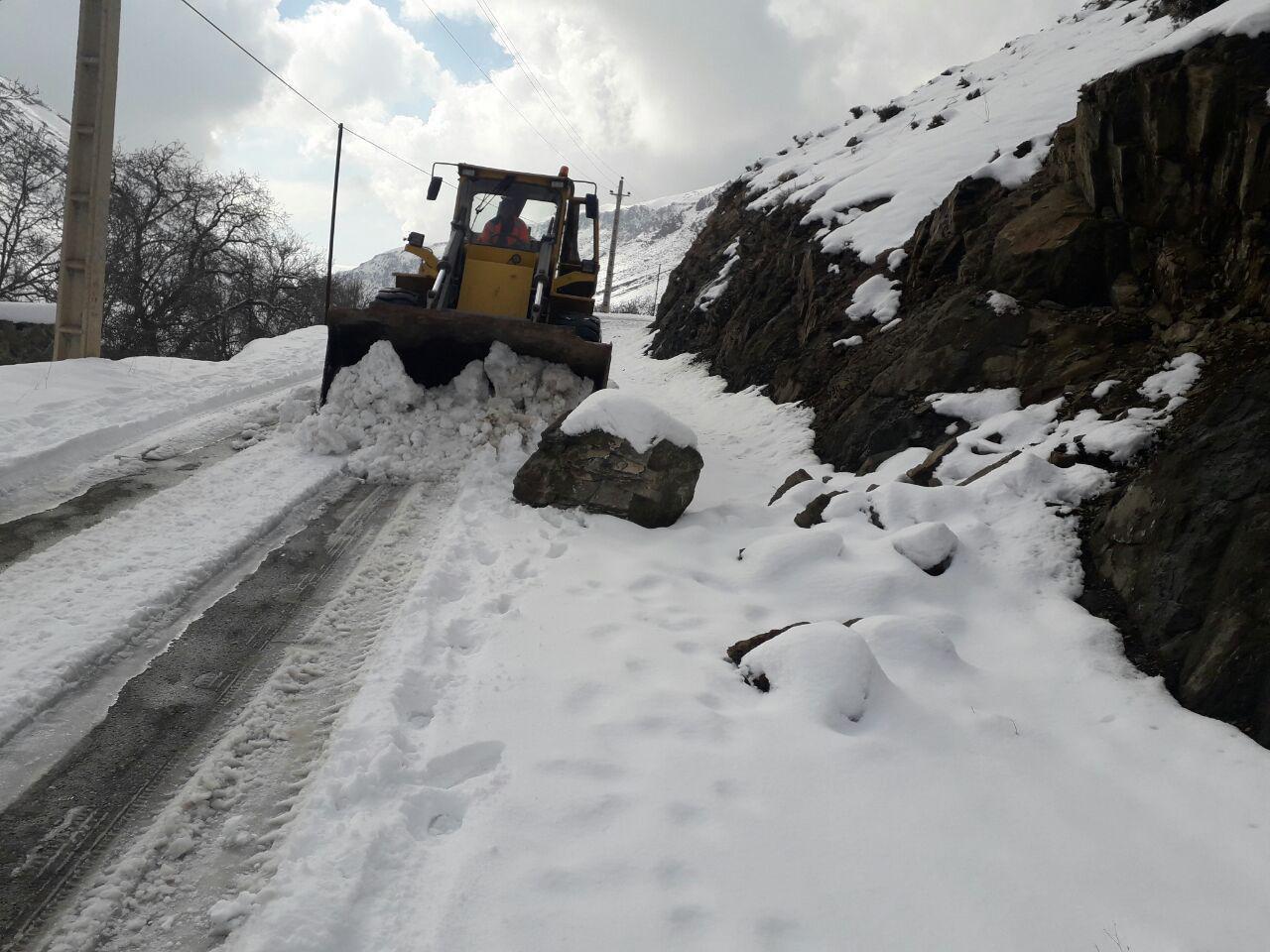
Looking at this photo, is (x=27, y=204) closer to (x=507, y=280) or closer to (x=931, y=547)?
(x=507, y=280)

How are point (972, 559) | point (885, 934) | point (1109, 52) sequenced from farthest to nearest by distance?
1. point (1109, 52)
2. point (972, 559)
3. point (885, 934)

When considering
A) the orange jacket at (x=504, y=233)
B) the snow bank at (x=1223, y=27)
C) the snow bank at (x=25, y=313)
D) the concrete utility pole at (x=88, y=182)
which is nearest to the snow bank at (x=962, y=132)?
→ the snow bank at (x=1223, y=27)

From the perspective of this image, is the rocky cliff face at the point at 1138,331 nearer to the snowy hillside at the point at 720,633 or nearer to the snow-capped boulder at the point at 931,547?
the snowy hillside at the point at 720,633

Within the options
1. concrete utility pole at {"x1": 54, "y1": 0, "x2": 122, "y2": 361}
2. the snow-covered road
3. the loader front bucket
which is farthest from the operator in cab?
the snow-covered road

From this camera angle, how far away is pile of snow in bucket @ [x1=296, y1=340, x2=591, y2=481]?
6.62 m

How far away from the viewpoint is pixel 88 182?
9133 mm

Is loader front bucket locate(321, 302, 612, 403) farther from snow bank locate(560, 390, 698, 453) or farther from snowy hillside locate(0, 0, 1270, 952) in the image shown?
snow bank locate(560, 390, 698, 453)

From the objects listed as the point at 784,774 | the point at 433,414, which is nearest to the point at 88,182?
the point at 433,414

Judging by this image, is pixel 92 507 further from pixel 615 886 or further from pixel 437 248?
pixel 437 248

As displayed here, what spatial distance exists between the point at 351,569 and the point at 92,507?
1.87 m

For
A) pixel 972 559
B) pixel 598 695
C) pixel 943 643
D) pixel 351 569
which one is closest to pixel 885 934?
pixel 598 695

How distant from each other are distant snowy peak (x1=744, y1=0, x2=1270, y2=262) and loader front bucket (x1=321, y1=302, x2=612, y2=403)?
4244 mm

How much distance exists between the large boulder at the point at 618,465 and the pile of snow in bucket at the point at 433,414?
884 millimetres

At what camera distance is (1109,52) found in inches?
460
